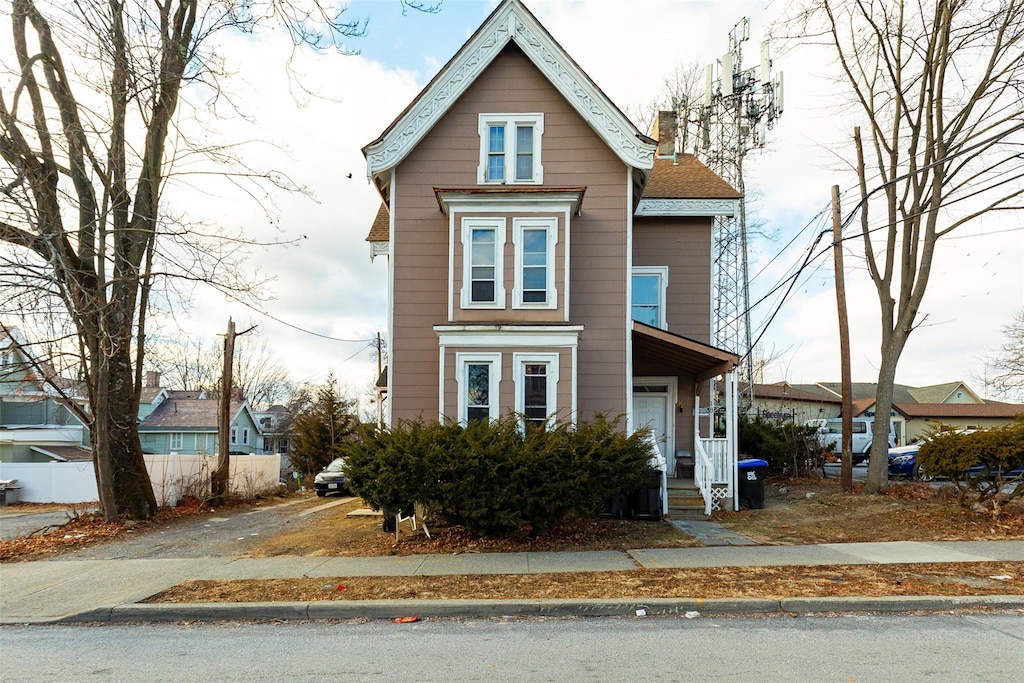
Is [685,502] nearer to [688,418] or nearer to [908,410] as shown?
[688,418]

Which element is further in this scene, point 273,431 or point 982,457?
point 273,431

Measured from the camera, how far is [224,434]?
2044 cm

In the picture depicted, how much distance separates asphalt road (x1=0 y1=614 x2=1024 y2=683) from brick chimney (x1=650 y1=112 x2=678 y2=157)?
15241 millimetres

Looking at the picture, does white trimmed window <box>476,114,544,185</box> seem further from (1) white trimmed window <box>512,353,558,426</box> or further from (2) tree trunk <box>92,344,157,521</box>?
(2) tree trunk <box>92,344,157,521</box>

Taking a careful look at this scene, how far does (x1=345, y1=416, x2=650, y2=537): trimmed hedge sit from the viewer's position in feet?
33.4

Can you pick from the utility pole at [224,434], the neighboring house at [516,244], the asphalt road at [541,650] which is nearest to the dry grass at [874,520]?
the neighboring house at [516,244]

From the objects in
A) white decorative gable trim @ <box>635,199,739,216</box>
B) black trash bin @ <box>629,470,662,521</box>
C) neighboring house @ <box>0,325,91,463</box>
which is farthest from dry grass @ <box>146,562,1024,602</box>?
neighboring house @ <box>0,325,91,463</box>

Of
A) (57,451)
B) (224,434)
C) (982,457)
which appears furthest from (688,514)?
(57,451)

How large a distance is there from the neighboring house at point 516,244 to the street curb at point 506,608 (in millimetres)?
5898

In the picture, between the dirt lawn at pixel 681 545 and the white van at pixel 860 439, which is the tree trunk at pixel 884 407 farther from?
the white van at pixel 860 439

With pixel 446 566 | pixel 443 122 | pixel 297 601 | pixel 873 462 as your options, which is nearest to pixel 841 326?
pixel 873 462

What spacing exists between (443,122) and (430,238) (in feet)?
8.06

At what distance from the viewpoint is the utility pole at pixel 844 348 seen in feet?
54.7

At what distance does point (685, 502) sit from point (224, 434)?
44.5 ft
